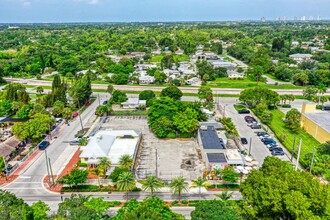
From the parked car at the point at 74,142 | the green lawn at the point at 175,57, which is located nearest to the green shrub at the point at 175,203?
the parked car at the point at 74,142

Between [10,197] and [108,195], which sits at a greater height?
[10,197]

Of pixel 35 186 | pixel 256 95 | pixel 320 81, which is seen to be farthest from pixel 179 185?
pixel 320 81

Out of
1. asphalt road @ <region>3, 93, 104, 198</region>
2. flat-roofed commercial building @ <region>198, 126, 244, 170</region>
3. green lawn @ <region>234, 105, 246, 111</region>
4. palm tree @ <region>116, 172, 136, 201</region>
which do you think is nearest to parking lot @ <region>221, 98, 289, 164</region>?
green lawn @ <region>234, 105, 246, 111</region>

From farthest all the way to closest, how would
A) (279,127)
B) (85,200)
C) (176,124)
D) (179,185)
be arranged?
(279,127), (176,124), (179,185), (85,200)

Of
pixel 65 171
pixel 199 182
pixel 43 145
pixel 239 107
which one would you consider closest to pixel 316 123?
pixel 239 107

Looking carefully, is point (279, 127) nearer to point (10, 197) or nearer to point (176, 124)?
point (176, 124)
